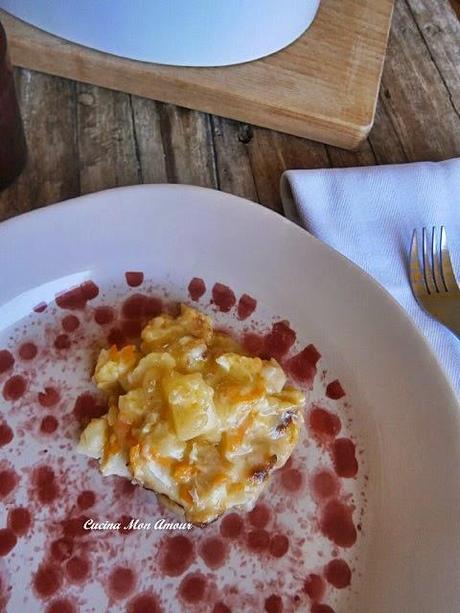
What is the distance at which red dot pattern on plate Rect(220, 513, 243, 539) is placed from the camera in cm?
69

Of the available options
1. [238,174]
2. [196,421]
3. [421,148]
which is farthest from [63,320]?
[421,148]

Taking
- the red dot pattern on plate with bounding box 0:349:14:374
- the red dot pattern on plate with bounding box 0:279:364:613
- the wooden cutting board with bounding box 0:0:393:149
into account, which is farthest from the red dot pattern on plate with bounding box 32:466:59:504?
the wooden cutting board with bounding box 0:0:393:149

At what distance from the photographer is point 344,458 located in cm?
74

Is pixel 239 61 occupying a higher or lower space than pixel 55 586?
higher

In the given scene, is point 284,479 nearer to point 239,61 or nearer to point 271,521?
point 271,521

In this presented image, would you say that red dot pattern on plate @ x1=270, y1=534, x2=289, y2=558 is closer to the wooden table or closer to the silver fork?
the silver fork

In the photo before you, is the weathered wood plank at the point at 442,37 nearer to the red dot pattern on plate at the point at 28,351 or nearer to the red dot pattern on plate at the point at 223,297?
the red dot pattern on plate at the point at 223,297

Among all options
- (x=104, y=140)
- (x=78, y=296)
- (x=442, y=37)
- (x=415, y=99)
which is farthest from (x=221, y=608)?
(x=442, y=37)

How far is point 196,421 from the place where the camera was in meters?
0.67

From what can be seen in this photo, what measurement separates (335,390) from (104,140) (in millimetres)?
480

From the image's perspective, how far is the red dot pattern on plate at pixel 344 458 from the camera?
73 cm

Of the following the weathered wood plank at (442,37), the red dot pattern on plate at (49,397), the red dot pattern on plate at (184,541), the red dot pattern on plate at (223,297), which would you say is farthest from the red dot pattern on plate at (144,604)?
the weathered wood plank at (442,37)

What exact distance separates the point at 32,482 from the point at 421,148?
72 centimetres

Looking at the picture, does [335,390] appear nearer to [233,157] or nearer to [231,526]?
[231,526]
